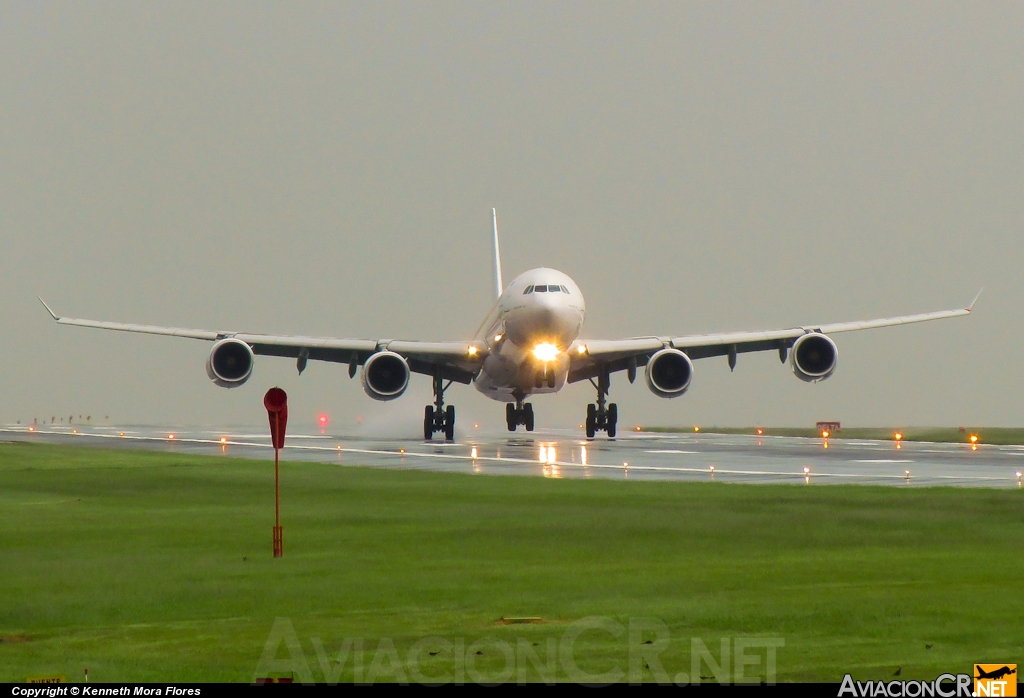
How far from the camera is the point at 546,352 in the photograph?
4928 centimetres

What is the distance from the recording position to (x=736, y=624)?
38.9ft

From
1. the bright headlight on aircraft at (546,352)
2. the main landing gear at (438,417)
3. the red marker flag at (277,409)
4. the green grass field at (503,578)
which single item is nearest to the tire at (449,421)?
the main landing gear at (438,417)

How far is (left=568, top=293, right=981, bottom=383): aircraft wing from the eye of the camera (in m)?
52.6

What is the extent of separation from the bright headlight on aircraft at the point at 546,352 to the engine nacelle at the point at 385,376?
518 cm

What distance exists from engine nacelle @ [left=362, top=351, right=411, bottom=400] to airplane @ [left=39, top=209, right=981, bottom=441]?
4 centimetres

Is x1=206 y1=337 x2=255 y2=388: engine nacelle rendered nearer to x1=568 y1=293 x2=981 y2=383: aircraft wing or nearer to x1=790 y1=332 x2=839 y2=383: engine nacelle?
x1=568 y1=293 x2=981 y2=383: aircraft wing

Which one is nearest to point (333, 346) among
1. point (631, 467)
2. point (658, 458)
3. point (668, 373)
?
point (668, 373)

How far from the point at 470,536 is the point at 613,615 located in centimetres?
676

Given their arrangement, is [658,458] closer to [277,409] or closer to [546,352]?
[546,352]

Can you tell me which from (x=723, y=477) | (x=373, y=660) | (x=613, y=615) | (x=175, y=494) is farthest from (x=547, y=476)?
(x=373, y=660)

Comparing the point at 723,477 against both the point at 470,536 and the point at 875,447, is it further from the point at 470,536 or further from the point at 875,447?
the point at 875,447

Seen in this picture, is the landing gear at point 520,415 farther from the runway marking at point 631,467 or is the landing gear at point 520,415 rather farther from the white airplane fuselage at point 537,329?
the runway marking at point 631,467

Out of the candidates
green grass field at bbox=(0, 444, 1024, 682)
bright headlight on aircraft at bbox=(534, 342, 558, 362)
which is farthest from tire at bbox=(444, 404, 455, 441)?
green grass field at bbox=(0, 444, 1024, 682)

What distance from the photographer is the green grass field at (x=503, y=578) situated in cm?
1062
